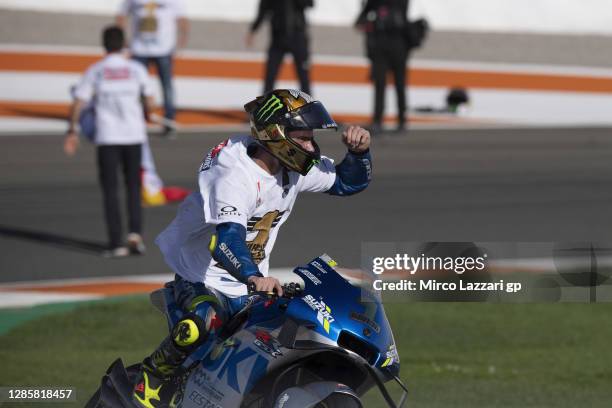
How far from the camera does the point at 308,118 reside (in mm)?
5711

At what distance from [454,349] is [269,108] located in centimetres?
404

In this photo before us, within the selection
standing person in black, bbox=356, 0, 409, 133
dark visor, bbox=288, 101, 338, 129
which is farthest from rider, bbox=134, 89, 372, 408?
standing person in black, bbox=356, 0, 409, 133

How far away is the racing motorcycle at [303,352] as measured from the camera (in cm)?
516

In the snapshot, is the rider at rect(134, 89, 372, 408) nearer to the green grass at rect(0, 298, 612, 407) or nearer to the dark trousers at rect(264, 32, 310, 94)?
the green grass at rect(0, 298, 612, 407)

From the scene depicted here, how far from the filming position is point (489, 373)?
28.6ft

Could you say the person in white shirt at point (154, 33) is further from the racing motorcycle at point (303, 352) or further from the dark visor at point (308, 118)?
the racing motorcycle at point (303, 352)

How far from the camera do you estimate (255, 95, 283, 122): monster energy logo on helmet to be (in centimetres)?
576

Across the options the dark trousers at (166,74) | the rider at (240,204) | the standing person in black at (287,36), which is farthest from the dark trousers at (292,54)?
the rider at (240,204)

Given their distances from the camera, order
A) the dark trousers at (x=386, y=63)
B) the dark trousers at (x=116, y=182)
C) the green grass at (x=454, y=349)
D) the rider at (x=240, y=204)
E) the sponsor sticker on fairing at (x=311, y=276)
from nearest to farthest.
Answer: the sponsor sticker on fairing at (x=311, y=276), the rider at (x=240, y=204), the green grass at (x=454, y=349), the dark trousers at (x=116, y=182), the dark trousers at (x=386, y=63)

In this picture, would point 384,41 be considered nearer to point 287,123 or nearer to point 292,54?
point 292,54

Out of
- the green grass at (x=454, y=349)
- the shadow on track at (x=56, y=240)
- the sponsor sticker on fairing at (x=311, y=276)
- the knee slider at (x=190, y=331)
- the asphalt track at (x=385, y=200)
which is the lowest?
the asphalt track at (x=385, y=200)

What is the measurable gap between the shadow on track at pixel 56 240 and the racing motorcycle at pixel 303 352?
6.78m

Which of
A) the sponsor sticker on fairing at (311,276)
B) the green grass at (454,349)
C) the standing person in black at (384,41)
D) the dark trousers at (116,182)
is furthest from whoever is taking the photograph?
the standing person in black at (384,41)

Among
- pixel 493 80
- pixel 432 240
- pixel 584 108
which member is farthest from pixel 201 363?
pixel 493 80
